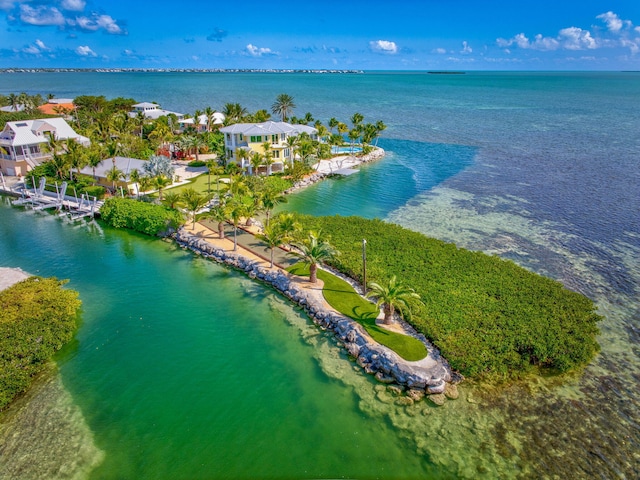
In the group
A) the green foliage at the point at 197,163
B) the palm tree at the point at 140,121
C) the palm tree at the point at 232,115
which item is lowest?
the green foliage at the point at 197,163

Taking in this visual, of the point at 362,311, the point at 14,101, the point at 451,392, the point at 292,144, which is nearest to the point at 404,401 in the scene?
the point at 451,392

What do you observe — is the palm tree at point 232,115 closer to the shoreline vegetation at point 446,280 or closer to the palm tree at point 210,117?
the palm tree at point 210,117

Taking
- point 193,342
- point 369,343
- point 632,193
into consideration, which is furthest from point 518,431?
point 632,193

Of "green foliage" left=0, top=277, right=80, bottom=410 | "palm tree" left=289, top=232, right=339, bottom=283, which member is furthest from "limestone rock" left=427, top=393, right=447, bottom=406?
"green foliage" left=0, top=277, right=80, bottom=410

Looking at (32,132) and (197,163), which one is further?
(197,163)

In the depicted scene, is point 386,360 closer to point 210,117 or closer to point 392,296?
point 392,296

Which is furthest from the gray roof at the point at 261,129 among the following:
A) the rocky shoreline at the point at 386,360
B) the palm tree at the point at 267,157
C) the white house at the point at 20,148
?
the rocky shoreline at the point at 386,360
